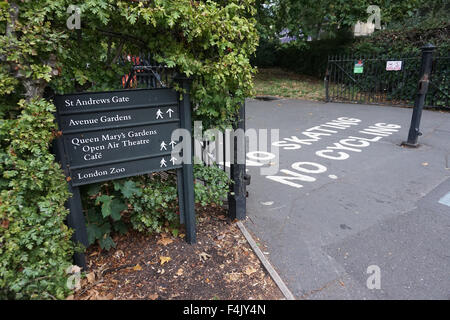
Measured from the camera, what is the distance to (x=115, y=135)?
255cm

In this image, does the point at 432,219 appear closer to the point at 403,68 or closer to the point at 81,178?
the point at 81,178

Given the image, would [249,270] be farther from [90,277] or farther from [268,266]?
[90,277]

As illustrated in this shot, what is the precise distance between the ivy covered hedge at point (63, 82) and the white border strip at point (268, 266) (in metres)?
0.98

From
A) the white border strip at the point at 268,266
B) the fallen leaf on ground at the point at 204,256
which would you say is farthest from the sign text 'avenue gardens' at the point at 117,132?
the white border strip at the point at 268,266

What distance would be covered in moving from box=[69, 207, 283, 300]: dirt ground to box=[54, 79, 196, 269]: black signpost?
29cm

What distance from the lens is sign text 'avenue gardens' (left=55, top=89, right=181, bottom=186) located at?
2.37m

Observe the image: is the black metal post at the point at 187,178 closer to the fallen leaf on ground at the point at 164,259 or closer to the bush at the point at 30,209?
the fallen leaf on ground at the point at 164,259

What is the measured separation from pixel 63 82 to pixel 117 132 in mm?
538

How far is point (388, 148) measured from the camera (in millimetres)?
6371

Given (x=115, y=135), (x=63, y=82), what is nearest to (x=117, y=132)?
(x=115, y=135)

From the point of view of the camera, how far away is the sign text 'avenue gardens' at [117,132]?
2375 mm

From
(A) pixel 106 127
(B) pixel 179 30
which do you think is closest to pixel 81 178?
(A) pixel 106 127

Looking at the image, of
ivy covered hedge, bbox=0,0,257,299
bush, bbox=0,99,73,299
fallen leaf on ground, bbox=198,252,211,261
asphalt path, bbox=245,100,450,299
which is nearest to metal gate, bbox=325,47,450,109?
asphalt path, bbox=245,100,450,299

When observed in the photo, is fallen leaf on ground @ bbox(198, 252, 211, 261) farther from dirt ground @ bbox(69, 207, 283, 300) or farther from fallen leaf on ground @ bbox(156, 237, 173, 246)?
fallen leaf on ground @ bbox(156, 237, 173, 246)
